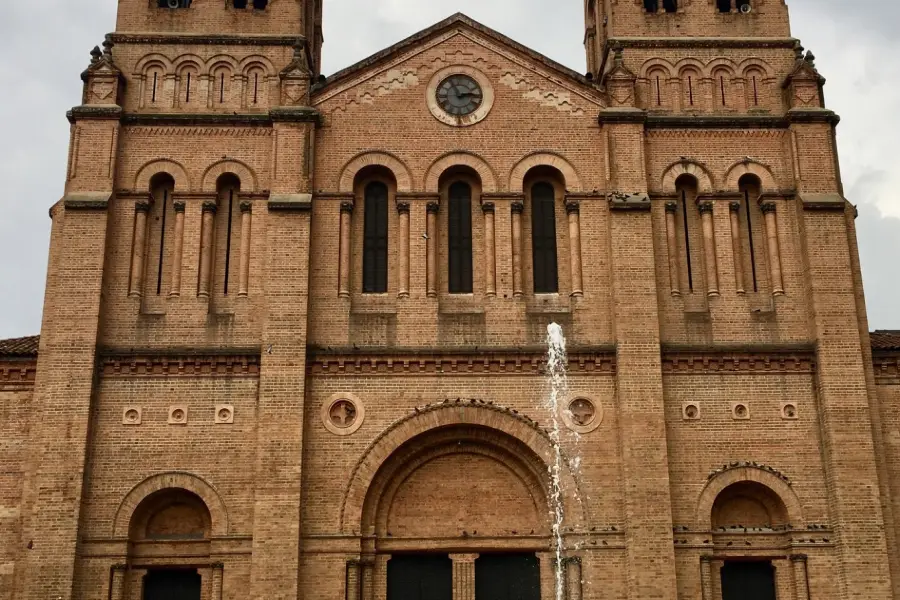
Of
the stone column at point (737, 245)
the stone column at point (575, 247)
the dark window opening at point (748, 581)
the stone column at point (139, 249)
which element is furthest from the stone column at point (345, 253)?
the dark window opening at point (748, 581)

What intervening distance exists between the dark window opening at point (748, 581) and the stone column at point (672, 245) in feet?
20.6

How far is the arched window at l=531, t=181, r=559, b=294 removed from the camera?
25359 millimetres

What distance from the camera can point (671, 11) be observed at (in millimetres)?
28172

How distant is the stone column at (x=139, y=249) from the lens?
24.7m

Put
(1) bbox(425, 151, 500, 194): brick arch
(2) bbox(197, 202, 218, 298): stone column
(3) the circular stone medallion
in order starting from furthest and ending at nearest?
(1) bbox(425, 151, 500, 194): brick arch, (2) bbox(197, 202, 218, 298): stone column, (3) the circular stone medallion

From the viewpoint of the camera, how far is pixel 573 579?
23.0 m

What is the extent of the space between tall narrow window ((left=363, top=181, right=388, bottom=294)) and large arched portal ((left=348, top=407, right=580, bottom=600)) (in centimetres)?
354

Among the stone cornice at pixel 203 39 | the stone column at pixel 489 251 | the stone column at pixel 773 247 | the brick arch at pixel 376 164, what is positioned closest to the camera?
the stone column at pixel 489 251

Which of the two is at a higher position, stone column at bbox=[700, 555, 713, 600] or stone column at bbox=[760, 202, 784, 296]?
stone column at bbox=[760, 202, 784, 296]

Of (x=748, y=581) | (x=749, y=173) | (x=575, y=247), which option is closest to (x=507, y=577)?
(x=748, y=581)

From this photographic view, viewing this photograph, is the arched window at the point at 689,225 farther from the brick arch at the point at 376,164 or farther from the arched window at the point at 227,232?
the arched window at the point at 227,232

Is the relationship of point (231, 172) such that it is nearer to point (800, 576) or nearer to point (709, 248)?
point (709, 248)

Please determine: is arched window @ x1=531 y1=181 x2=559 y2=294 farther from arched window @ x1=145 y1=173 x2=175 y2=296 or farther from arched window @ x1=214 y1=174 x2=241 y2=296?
arched window @ x1=145 y1=173 x2=175 y2=296

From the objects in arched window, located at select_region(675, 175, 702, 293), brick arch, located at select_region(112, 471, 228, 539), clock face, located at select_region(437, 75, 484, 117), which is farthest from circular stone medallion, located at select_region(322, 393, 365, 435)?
arched window, located at select_region(675, 175, 702, 293)
